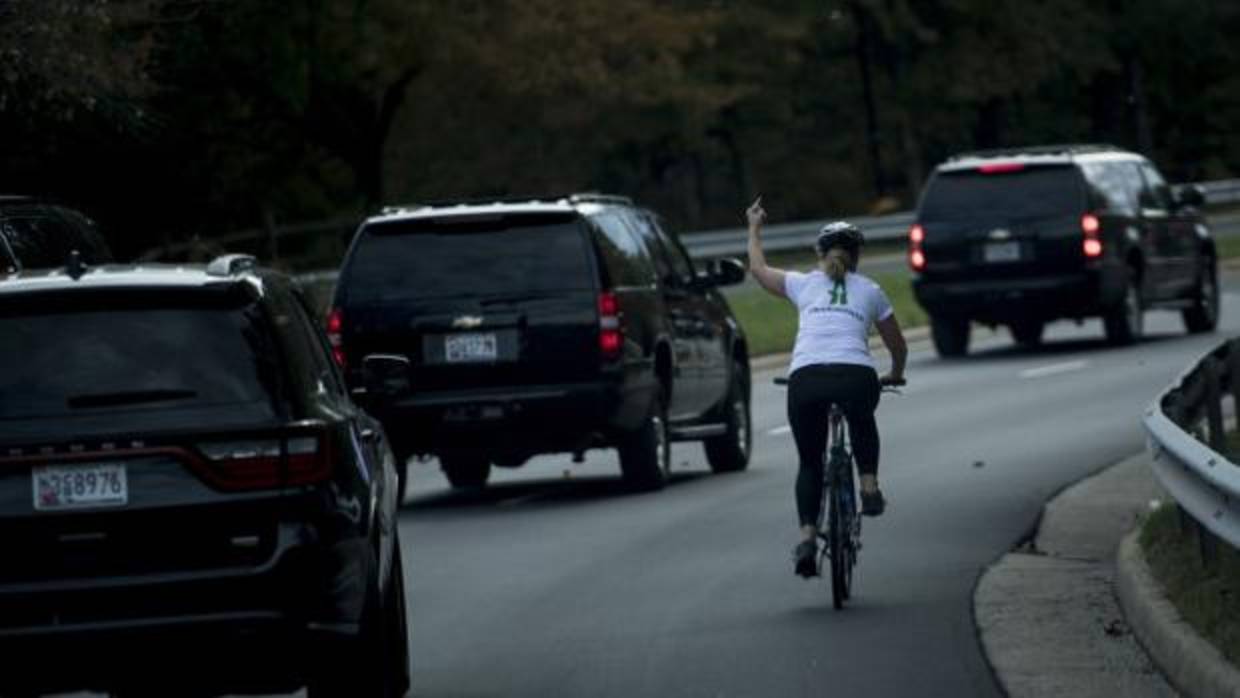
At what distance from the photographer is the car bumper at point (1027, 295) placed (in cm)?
3406

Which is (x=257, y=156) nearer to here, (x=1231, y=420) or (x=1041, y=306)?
(x=1041, y=306)

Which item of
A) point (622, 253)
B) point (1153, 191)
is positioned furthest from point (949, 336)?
point (622, 253)

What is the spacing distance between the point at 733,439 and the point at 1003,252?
A: 1107 centimetres

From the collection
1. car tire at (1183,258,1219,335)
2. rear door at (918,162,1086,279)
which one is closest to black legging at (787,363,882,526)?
rear door at (918,162,1086,279)

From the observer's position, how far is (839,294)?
49.7 feet

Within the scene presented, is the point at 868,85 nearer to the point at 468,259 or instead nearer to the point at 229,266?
the point at 468,259

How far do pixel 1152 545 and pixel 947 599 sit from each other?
3.09 feet

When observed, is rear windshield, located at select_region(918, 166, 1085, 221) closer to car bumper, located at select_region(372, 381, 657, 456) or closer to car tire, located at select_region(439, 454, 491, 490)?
car tire, located at select_region(439, 454, 491, 490)

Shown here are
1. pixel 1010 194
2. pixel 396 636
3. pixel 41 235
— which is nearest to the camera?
pixel 396 636

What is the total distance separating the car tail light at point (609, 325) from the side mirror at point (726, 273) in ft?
4.73

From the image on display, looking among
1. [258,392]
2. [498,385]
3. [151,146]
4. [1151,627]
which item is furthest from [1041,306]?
[258,392]

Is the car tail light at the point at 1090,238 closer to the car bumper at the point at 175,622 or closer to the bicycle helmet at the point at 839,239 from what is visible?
the bicycle helmet at the point at 839,239

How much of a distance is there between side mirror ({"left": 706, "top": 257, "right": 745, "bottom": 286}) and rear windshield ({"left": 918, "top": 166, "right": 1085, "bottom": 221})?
37.1ft

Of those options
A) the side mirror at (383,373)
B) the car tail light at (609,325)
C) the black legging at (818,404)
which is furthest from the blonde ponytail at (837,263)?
the car tail light at (609,325)
